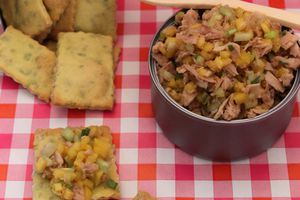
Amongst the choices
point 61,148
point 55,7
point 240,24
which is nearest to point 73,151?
point 61,148

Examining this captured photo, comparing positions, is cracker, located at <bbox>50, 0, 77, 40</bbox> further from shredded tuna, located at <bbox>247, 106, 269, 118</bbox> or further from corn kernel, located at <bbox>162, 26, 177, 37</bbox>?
shredded tuna, located at <bbox>247, 106, 269, 118</bbox>

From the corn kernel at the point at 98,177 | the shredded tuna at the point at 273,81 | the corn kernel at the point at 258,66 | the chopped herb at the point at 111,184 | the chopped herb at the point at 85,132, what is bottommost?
the chopped herb at the point at 111,184

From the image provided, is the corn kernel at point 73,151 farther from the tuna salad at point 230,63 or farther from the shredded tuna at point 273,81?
the shredded tuna at point 273,81

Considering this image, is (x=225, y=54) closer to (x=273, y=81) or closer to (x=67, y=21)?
(x=273, y=81)

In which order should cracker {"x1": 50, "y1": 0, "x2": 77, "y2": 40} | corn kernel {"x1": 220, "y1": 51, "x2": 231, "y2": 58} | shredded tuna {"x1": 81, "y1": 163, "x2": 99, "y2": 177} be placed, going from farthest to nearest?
1. cracker {"x1": 50, "y1": 0, "x2": 77, "y2": 40}
2. shredded tuna {"x1": 81, "y1": 163, "x2": 99, "y2": 177}
3. corn kernel {"x1": 220, "y1": 51, "x2": 231, "y2": 58}

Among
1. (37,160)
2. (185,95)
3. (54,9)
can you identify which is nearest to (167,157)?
(185,95)

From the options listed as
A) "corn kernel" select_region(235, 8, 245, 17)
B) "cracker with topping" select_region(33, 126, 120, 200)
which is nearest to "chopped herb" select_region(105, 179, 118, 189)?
"cracker with topping" select_region(33, 126, 120, 200)

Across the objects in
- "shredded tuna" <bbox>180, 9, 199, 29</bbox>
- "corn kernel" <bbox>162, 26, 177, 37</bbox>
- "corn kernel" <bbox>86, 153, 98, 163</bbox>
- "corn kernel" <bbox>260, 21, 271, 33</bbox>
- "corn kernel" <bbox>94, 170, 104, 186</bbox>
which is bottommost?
"corn kernel" <bbox>94, 170, 104, 186</bbox>

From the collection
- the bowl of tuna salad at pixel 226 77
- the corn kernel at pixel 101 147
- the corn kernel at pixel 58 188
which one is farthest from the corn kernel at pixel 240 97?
the corn kernel at pixel 58 188
